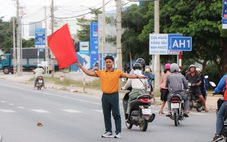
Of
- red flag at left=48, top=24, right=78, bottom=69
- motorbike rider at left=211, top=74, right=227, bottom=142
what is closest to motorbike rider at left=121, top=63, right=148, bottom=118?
red flag at left=48, top=24, right=78, bottom=69

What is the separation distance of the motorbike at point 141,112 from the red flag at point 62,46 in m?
2.75

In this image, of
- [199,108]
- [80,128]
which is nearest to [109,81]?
[80,128]

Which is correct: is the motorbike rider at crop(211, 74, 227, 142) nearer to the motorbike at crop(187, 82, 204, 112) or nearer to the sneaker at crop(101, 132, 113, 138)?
the sneaker at crop(101, 132, 113, 138)

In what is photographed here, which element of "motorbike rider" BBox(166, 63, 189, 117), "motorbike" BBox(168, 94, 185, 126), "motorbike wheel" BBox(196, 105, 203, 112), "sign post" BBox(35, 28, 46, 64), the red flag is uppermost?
"sign post" BBox(35, 28, 46, 64)

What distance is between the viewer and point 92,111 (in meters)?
21.6

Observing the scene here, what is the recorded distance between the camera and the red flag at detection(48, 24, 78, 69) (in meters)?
12.5

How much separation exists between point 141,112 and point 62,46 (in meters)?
3.09

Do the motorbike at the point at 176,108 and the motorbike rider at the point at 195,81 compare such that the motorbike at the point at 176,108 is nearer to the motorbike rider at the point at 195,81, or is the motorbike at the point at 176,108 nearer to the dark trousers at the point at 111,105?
the dark trousers at the point at 111,105

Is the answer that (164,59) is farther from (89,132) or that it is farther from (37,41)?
(89,132)

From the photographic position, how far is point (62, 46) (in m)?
12.7

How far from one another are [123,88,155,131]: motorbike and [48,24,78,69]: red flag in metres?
2.75

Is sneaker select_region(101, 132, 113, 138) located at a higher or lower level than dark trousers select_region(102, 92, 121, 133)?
lower

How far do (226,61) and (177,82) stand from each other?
24632 millimetres

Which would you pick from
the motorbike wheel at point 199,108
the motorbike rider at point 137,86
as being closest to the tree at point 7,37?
the motorbike wheel at point 199,108
